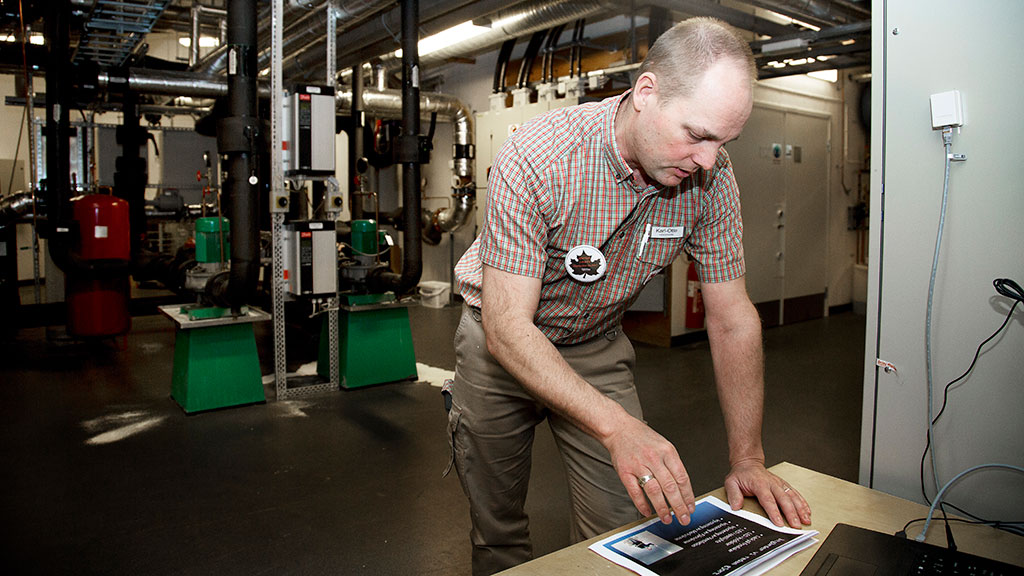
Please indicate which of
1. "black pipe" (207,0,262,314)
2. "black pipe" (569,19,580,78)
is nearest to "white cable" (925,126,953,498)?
"black pipe" (207,0,262,314)

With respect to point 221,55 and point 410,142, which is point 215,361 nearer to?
point 410,142

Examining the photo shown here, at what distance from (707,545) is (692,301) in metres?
4.91

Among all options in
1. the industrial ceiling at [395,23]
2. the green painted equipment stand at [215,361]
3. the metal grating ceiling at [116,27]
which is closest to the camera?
the green painted equipment stand at [215,361]

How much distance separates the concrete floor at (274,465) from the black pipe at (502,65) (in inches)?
136

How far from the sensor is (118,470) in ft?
9.70

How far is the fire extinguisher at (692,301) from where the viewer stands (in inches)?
225

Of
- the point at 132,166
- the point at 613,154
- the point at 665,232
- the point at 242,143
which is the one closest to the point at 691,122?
the point at 613,154

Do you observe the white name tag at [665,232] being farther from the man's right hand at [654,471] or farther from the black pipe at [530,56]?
the black pipe at [530,56]

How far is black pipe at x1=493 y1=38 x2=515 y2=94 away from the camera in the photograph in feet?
23.2

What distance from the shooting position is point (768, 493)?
113 cm

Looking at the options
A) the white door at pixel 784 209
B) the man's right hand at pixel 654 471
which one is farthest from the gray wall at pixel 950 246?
the white door at pixel 784 209

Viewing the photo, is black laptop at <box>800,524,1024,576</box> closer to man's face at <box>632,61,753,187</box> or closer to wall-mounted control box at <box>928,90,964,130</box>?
man's face at <box>632,61,753,187</box>

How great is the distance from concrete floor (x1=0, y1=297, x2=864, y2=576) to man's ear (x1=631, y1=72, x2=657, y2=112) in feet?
5.34

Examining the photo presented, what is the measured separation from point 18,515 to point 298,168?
2.14 metres
